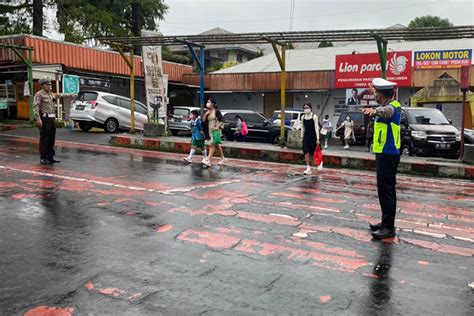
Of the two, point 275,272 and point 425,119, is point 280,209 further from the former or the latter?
point 425,119

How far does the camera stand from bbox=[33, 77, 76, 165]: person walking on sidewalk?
10.9 m

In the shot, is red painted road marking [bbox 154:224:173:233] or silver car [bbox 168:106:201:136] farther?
silver car [bbox 168:106:201:136]

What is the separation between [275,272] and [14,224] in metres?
3.41

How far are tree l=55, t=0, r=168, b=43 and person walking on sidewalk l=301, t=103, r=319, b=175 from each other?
2218 centimetres

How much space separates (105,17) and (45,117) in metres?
26.3

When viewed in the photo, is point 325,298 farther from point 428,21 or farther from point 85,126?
point 428,21

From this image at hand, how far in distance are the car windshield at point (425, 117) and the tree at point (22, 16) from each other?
25680 millimetres

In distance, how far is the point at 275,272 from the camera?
14.5 ft

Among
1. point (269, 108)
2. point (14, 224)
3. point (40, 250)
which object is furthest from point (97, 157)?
point (269, 108)

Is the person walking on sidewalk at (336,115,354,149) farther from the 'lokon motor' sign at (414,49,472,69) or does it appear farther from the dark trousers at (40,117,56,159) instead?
the dark trousers at (40,117,56,159)

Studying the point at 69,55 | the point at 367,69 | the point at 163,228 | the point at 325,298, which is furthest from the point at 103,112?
the point at 325,298

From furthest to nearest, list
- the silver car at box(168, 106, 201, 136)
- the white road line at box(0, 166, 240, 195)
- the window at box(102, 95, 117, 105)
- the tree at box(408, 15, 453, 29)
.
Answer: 1. the tree at box(408, 15, 453, 29)
2. the silver car at box(168, 106, 201, 136)
3. the window at box(102, 95, 117, 105)
4. the white road line at box(0, 166, 240, 195)

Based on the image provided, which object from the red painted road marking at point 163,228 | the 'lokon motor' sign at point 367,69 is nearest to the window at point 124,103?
the 'lokon motor' sign at point 367,69

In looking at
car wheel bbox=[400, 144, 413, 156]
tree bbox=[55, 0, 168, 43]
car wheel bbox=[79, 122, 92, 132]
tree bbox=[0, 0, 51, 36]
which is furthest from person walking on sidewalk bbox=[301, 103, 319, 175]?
tree bbox=[0, 0, 51, 36]
